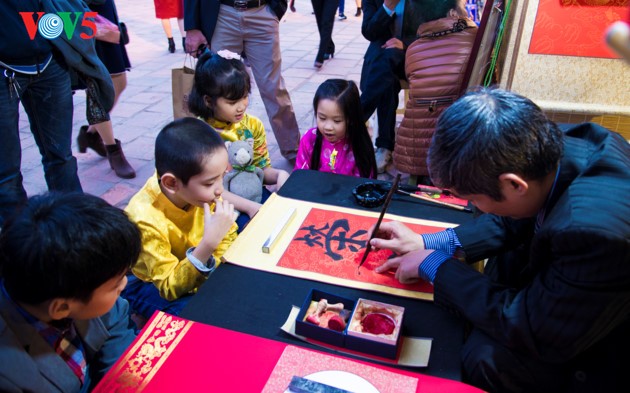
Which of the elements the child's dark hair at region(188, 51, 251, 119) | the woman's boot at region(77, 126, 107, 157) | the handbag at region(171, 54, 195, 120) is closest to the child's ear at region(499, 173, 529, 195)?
the child's dark hair at region(188, 51, 251, 119)

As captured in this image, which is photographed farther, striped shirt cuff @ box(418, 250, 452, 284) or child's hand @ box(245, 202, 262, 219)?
child's hand @ box(245, 202, 262, 219)

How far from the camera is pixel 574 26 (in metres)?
2.44

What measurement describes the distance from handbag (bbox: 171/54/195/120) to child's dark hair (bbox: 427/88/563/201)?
190cm

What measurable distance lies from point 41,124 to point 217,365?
6.61ft

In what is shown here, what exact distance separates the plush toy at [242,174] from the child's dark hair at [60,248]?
122 cm

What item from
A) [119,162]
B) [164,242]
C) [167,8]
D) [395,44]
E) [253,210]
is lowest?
[119,162]

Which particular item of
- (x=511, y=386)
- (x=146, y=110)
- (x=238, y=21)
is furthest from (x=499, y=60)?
(x=146, y=110)

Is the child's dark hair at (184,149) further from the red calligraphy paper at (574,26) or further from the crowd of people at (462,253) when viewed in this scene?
the red calligraphy paper at (574,26)

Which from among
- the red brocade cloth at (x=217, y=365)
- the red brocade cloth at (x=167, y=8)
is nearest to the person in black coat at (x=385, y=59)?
the red brocade cloth at (x=167, y=8)

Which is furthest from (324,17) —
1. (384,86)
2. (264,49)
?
(384,86)

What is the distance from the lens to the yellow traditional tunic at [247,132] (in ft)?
7.97

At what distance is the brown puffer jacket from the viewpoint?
2.50 m

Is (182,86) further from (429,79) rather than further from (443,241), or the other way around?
(443,241)

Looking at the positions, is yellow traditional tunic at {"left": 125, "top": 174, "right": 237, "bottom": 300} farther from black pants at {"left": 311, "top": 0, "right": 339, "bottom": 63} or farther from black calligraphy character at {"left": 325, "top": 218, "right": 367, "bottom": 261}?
black pants at {"left": 311, "top": 0, "right": 339, "bottom": 63}
